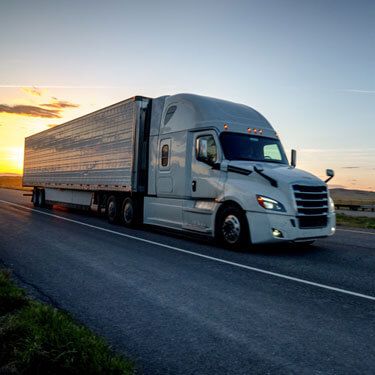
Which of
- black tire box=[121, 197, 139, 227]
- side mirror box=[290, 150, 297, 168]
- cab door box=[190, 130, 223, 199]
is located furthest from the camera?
black tire box=[121, 197, 139, 227]

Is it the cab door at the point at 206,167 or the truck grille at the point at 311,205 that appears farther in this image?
the cab door at the point at 206,167

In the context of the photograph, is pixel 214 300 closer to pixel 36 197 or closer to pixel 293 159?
pixel 293 159

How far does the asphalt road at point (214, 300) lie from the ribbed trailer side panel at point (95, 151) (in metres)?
4.43

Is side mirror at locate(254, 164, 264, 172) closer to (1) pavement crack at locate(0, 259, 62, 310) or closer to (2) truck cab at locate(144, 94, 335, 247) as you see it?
(2) truck cab at locate(144, 94, 335, 247)

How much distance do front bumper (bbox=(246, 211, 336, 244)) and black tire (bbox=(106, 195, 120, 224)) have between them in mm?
6587

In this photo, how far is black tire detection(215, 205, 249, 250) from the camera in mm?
8984

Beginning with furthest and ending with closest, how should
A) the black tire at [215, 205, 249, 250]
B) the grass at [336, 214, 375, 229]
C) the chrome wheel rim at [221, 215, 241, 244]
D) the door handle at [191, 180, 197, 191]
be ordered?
the grass at [336, 214, 375, 229] → the door handle at [191, 180, 197, 191] → the chrome wheel rim at [221, 215, 241, 244] → the black tire at [215, 205, 249, 250]

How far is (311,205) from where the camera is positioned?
29.5 ft

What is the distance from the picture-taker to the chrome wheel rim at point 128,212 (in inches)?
524

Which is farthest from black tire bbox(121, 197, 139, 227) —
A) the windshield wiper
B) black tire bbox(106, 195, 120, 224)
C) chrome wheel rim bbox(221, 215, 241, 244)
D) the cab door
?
the windshield wiper

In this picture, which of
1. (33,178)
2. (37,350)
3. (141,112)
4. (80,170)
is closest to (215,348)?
(37,350)

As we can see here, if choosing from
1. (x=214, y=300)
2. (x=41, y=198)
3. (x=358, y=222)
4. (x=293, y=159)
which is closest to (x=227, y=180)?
(x=293, y=159)

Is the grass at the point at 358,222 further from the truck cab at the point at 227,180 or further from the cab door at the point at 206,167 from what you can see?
the cab door at the point at 206,167

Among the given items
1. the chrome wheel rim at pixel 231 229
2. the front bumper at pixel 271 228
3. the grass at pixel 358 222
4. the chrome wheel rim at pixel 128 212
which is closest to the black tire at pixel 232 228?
the chrome wheel rim at pixel 231 229
